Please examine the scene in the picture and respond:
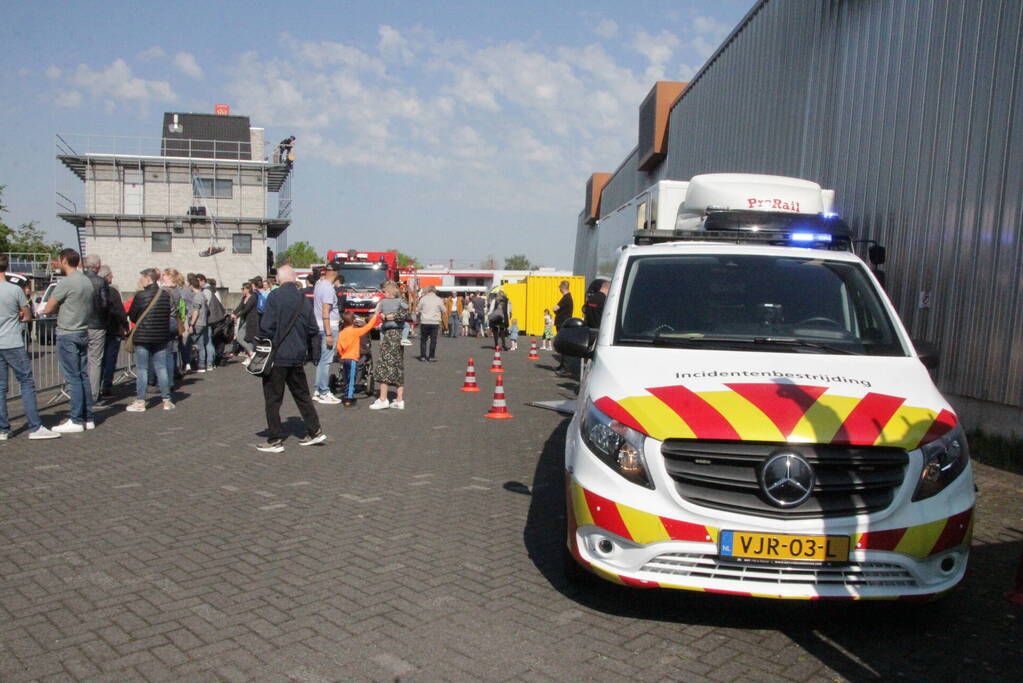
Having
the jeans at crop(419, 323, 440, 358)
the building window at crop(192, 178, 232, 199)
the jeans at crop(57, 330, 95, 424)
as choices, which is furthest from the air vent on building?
the building window at crop(192, 178, 232, 199)

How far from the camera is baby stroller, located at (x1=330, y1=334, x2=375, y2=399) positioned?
12938 mm

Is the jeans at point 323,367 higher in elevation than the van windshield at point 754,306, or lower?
lower

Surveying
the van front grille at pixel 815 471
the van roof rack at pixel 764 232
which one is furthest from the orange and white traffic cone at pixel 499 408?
the van front grille at pixel 815 471

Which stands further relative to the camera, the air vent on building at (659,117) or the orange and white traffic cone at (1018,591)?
the air vent on building at (659,117)

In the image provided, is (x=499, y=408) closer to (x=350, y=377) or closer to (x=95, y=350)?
(x=350, y=377)

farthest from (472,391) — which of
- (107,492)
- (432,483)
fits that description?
(107,492)

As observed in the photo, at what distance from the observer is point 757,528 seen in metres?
3.83

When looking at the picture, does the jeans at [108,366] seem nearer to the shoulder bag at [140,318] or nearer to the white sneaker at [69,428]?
the shoulder bag at [140,318]

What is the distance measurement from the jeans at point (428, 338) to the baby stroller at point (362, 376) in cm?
706

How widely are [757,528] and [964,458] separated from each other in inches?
44.1

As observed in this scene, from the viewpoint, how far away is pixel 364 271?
30.1 meters


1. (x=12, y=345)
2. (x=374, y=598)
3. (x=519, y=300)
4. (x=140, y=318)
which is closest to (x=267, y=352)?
(x=12, y=345)

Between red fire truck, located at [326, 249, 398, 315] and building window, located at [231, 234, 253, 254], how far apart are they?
21.0 metres

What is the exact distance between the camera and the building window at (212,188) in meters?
50.1
